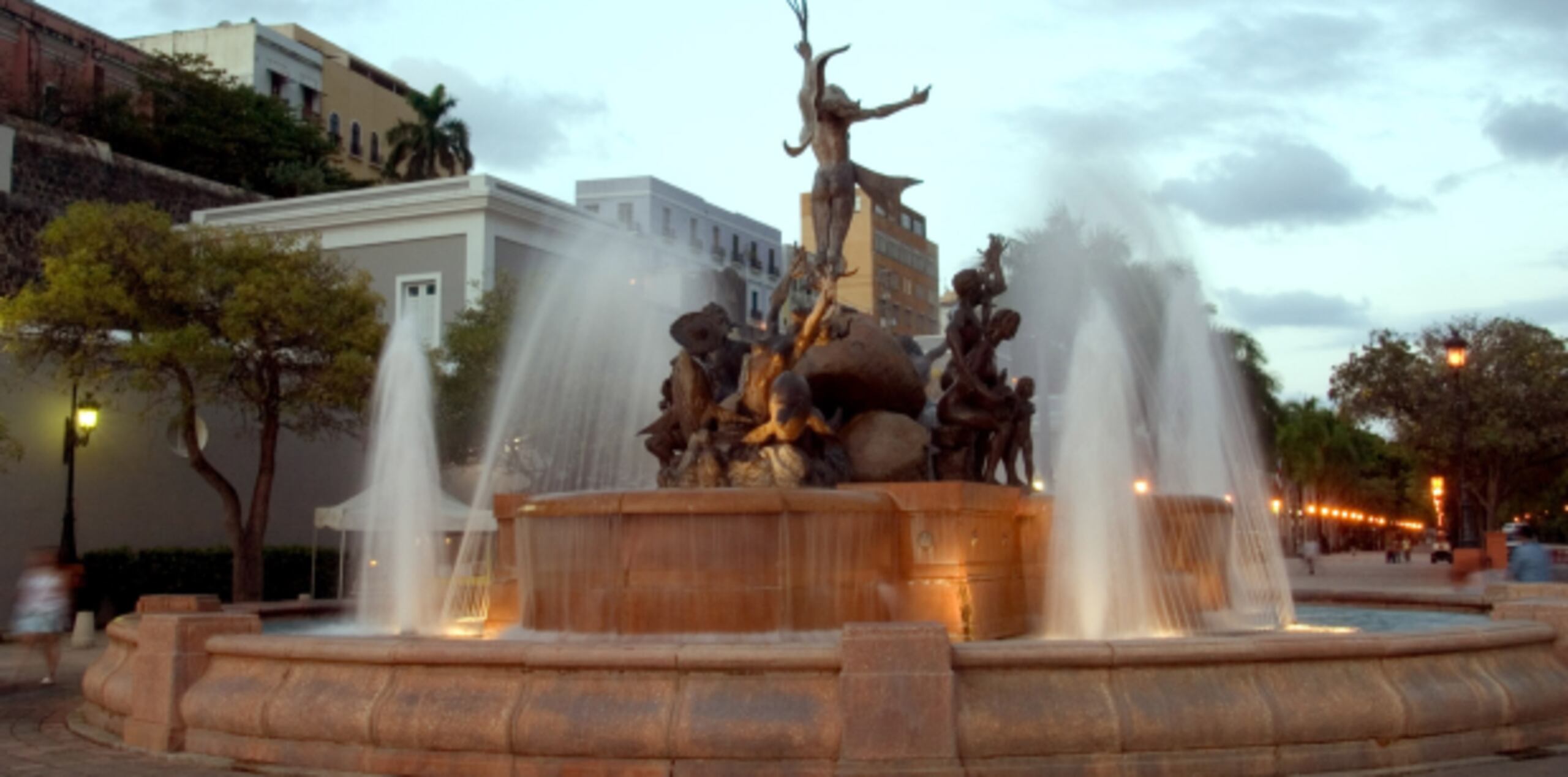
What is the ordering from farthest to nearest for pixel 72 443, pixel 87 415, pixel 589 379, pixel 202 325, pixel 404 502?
1. pixel 202 325
2. pixel 589 379
3. pixel 72 443
4. pixel 87 415
5. pixel 404 502

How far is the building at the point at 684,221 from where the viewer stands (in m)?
59.0

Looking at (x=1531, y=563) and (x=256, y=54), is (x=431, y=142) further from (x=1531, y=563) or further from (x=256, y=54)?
(x=1531, y=563)

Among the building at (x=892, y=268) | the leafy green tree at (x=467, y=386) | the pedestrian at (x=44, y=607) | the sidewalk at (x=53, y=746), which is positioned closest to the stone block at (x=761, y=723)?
the sidewalk at (x=53, y=746)

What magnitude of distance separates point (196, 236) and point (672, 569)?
20.2 metres

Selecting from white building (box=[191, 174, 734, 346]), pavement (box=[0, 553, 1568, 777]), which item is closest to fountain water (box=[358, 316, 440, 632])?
pavement (box=[0, 553, 1568, 777])

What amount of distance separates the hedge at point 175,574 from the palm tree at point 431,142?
3929 centimetres

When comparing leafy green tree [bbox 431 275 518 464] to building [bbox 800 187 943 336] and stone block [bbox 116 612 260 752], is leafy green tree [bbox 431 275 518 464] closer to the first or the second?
stone block [bbox 116 612 260 752]

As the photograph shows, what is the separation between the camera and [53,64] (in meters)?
56.6

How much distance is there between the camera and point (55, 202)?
46125 millimetres

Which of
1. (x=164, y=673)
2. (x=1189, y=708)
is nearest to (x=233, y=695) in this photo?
(x=164, y=673)

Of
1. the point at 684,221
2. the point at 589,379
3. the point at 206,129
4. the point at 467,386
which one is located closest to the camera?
the point at 589,379

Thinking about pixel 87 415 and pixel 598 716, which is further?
pixel 87 415

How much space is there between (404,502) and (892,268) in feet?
246

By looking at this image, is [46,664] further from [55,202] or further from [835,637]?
[55,202]
